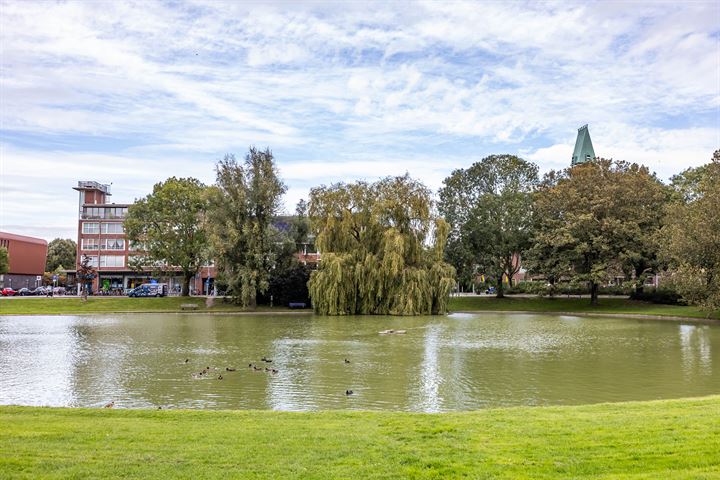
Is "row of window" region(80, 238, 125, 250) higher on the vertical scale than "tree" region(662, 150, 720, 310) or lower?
higher

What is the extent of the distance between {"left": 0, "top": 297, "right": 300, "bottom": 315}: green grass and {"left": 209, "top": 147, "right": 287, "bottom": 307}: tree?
10.3 feet

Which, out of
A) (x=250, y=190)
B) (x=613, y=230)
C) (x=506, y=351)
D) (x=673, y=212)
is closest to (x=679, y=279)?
(x=673, y=212)

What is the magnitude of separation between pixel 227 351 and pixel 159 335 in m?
9.59

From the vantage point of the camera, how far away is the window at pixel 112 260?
9925 centimetres

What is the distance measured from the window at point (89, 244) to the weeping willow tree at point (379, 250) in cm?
5637

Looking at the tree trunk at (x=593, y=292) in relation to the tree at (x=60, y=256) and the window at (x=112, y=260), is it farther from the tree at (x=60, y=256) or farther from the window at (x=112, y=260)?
the tree at (x=60, y=256)

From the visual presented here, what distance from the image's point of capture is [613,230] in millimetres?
57625

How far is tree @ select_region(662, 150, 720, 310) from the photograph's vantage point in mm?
43969

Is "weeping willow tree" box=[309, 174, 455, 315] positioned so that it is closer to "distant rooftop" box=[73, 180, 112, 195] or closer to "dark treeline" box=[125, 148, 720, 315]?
"dark treeline" box=[125, 148, 720, 315]

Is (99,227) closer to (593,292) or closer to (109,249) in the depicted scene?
(109,249)

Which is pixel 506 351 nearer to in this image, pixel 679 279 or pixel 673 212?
pixel 679 279

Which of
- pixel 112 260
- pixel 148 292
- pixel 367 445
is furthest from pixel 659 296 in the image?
pixel 112 260

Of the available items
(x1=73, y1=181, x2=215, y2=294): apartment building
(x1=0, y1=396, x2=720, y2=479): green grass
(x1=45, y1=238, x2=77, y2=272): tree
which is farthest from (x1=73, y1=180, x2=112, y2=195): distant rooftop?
(x1=0, y1=396, x2=720, y2=479): green grass

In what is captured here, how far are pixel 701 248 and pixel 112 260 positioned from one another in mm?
84908
